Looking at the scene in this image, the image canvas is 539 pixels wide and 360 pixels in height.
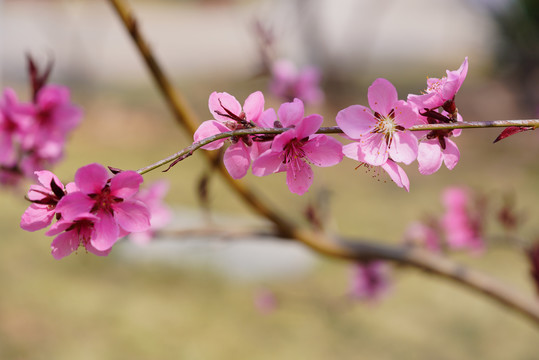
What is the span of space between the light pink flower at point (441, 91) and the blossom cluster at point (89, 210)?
31 cm

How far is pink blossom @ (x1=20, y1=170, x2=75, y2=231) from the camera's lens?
531 millimetres

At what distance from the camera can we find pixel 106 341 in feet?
8.65

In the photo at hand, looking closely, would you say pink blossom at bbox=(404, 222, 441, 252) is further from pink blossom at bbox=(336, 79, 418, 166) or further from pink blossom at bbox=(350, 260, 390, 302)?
pink blossom at bbox=(336, 79, 418, 166)

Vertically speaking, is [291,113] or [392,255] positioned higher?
[392,255]

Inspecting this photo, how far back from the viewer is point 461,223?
148 centimetres

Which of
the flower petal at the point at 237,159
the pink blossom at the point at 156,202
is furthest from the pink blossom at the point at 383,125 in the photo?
the pink blossom at the point at 156,202

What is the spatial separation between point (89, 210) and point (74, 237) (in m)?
0.05

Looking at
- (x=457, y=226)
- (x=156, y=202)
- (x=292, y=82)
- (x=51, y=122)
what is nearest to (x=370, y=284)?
(x=457, y=226)

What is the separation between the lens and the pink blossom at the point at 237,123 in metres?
0.55

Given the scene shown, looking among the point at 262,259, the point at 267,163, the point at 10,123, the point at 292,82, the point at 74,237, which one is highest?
the point at 262,259

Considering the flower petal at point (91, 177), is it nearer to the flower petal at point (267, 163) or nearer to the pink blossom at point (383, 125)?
the flower petal at point (267, 163)

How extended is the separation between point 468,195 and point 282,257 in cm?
206

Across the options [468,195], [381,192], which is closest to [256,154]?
[468,195]

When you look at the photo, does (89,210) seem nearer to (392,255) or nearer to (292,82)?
(392,255)
